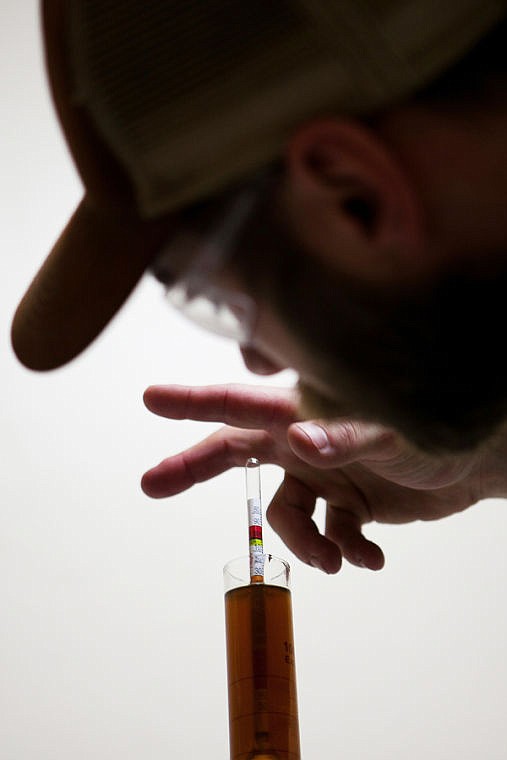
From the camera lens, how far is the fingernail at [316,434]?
0.78 meters

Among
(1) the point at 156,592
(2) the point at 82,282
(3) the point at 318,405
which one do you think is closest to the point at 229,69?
(2) the point at 82,282

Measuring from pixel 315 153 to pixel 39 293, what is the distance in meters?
0.24

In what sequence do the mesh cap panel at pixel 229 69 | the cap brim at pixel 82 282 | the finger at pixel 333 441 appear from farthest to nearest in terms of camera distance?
1. the finger at pixel 333 441
2. the cap brim at pixel 82 282
3. the mesh cap panel at pixel 229 69

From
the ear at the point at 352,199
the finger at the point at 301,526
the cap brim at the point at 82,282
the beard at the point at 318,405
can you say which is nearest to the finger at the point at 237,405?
the finger at the point at 301,526

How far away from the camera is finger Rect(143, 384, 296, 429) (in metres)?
0.95

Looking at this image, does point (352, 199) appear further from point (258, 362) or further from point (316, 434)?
point (316, 434)

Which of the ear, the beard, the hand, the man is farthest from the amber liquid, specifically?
the ear

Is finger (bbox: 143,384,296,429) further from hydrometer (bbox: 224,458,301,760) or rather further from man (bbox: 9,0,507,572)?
man (bbox: 9,0,507,572)

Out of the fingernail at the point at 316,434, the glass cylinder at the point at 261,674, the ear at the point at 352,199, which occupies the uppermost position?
the fingernail at the point at 316,434

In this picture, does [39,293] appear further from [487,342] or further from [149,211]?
[487,342]

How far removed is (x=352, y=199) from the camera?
0.46m

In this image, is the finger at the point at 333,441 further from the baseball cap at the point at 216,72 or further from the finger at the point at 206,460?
the baseball cap at the point at 216,72

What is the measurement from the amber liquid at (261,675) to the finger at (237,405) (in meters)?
0.18

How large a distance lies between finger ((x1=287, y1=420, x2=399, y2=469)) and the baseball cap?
35cm
